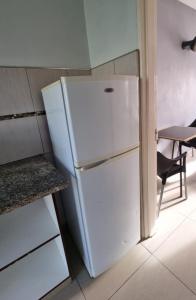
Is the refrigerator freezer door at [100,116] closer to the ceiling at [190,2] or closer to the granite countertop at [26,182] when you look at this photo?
the granite countertop at [26,182]

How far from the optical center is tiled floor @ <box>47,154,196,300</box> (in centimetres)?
115

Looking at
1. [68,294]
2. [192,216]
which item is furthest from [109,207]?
[192,216]

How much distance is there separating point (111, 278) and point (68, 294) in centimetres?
33

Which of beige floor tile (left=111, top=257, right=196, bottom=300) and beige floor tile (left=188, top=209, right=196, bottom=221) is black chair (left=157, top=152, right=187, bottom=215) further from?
beige floor tile (left=111, top=257, right=196, bottom=300)

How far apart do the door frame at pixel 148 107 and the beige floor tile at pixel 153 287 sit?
0.31m

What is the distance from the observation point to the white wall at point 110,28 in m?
1.06

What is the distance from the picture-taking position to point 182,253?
54.9 inches

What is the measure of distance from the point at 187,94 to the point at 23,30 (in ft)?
8.95

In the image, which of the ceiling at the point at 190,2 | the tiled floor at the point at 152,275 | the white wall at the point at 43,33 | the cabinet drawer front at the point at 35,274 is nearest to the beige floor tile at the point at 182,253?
the tiled floor at the point at 152,275

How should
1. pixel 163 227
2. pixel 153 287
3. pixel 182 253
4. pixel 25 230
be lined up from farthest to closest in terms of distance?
1. pixel 163 227
2. pixel 182 253
3. pixel 153 287
4. pixel 25 230

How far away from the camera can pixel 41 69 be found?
1304mm

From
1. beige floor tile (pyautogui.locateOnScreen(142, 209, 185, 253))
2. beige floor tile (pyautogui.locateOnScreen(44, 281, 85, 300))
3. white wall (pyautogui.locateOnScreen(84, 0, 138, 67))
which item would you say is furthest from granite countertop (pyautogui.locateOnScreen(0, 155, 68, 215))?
beige floor tile (pyautogui.locateOnScreen(142, 209, 185, 253))

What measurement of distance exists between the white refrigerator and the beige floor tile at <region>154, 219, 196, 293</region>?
39cm

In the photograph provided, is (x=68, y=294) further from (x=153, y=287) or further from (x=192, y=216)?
(x=192, y=216)
